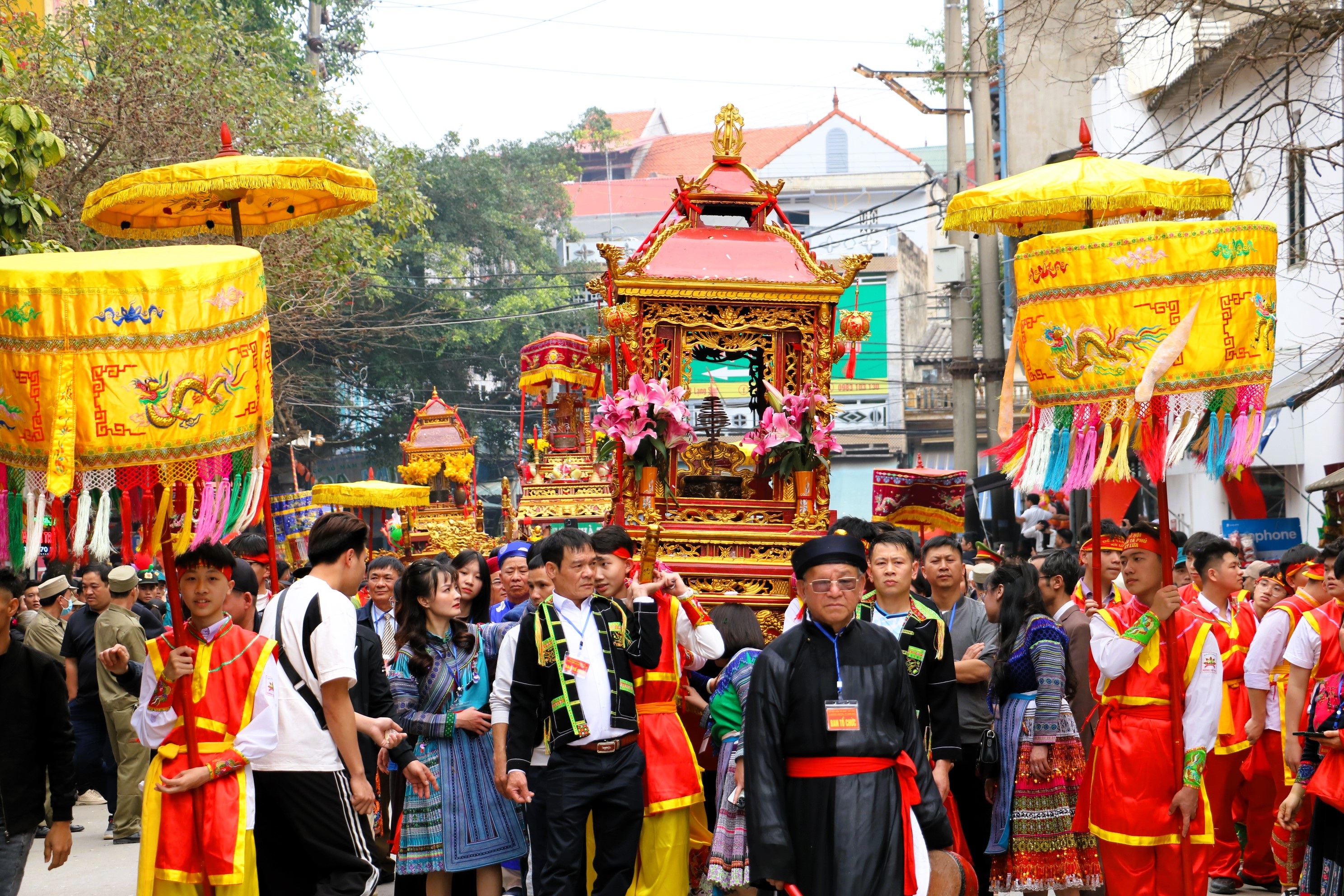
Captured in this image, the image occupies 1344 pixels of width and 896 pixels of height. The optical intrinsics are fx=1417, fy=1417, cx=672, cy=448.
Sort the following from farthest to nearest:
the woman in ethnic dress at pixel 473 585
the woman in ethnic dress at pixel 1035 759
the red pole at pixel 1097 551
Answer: the woman in ethnic dress at pixel 473 585, the red pole at pixel 1097 551, the woman in ethnic dress at pixel 1035 759

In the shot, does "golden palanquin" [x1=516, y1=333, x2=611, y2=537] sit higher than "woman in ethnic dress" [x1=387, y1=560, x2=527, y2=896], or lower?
higher

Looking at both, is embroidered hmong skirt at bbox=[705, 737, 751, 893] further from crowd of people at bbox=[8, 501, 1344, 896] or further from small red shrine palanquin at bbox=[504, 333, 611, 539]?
small red shrine palanquin at bbox=[504, 333, 611, 539]

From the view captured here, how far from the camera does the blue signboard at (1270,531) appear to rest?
14117 millimetres

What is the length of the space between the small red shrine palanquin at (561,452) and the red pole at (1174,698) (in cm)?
1534

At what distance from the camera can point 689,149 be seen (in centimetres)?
6462

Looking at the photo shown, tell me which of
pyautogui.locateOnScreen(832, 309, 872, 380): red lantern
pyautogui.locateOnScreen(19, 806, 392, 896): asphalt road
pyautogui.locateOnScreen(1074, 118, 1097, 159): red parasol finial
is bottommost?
pyautogui.locateOnScreen(19, 806, 392, 896): asphalt road

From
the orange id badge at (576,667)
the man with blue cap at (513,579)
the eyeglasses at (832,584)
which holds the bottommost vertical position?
the orange id badge at (576,667)

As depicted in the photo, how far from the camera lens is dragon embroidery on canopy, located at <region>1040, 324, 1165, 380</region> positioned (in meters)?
6.04

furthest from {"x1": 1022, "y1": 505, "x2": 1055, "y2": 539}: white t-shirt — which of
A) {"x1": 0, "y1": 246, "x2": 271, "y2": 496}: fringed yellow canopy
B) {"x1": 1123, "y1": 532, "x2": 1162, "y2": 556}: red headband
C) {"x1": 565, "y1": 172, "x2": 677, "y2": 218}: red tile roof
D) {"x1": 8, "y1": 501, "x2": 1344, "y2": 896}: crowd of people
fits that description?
{"x1": 565, "y1": 172, "x2": 677, "y2": 218}: red tile roof

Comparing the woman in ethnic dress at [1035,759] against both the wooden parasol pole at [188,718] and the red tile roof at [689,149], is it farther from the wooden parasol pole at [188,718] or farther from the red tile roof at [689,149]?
the red tile roof at [689,149]

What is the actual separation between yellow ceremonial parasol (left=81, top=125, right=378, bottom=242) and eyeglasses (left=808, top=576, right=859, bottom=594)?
11.3ft

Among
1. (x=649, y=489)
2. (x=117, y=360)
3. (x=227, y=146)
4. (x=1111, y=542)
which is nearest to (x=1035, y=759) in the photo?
(x=1111, y=542)

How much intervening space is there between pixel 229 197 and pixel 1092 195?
4445mm

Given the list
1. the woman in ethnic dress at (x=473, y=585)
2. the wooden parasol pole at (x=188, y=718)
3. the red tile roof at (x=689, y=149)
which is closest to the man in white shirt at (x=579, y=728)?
the woman in ethnic dress at (x=473, y=585)
